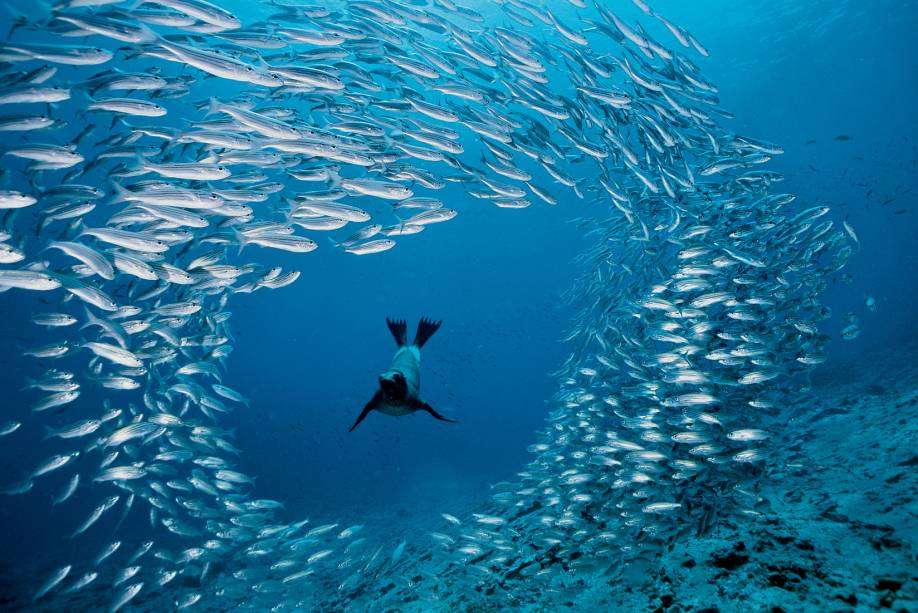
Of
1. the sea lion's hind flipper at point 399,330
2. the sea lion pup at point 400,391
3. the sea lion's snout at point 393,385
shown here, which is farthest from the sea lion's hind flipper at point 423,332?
the sea lion's snout at point 393,385

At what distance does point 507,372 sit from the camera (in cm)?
9406

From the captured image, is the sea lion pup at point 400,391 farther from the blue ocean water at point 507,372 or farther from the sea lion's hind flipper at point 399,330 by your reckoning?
the blue ocean water at point 507,372

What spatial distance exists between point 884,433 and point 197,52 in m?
10.6

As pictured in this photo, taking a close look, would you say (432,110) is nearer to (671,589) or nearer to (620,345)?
(620,345)

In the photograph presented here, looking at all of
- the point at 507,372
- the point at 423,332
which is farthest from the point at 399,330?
the point at 507,372

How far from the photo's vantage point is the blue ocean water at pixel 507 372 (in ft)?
14.5

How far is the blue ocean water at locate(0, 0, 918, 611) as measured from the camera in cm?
443

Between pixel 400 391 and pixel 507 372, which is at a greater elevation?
pixel 400 391

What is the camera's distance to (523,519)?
24.9ft

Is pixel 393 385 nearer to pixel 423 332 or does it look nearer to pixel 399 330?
pixel 399 330

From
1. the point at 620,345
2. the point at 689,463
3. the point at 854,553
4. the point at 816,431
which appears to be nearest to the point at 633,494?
the point at 689,463

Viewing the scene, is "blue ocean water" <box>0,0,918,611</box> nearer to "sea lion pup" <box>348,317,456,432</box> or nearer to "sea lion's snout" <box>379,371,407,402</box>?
"sea lion pup" <box>348,317,456,432</box>

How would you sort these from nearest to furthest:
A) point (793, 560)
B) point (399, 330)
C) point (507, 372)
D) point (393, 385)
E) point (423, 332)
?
1. point (393, 385)
2. point (793, 560)
3. point (399, 330)
4. point (423, 332)
5. point (507, 372)

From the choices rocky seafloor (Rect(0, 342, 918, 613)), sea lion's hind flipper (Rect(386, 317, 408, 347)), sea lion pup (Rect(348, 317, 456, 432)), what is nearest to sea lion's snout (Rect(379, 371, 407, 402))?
sea lion pup (Rect(348, 317, 456, 432))
